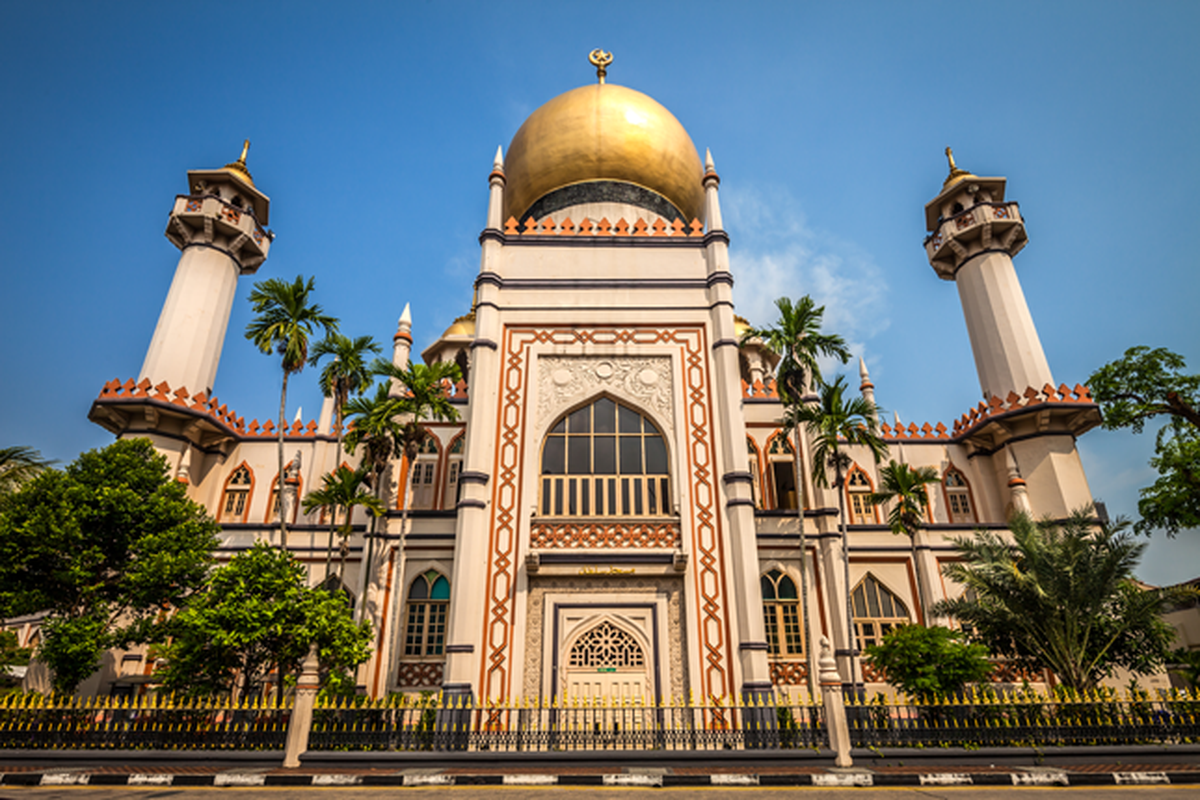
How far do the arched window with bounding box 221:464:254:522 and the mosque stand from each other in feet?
0.23

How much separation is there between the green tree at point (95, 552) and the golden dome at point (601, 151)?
1327cm

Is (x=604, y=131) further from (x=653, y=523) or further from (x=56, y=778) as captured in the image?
(x=56, y=778)

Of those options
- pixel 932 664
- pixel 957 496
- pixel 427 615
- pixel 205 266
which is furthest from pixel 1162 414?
pixel 205 266

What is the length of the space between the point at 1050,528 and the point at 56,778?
64.7ft

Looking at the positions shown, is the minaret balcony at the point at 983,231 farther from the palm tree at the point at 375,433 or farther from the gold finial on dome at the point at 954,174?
the palm tree at the point at 375,433

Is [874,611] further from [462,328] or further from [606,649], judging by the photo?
[462,328]

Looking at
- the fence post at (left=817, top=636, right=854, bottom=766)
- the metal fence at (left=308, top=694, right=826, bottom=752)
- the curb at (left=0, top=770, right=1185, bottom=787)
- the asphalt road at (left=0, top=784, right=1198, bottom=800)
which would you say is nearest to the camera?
the asphalt road at (left=0, top=784, right=1198, bottom=800)

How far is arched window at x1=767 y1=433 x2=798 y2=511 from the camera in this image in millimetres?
22594

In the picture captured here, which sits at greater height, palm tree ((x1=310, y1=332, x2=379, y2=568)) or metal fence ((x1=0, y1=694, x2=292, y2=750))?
palm tree ((x1=310, y1=332, x2=379, y2=568))

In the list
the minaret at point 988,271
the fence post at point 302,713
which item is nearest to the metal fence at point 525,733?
the fence post at point 302,713

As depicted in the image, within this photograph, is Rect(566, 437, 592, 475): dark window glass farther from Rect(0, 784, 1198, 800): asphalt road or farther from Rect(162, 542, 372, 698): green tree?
Rect(0, 784, 1198, 800): asphalt road

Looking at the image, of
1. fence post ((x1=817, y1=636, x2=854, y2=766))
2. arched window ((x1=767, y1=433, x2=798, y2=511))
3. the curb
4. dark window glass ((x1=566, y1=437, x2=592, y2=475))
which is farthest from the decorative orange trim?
fence post ((x1=817, y1=636, x2=854, y2=766))

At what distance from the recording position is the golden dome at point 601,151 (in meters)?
21.9

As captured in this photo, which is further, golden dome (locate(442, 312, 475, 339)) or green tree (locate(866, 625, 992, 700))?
golden dome (locate(442, 312, 475, 339))
